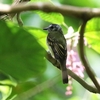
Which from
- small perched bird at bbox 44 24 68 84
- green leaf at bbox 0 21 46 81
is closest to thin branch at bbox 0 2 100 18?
green leaf at bbox 0 21 46 81

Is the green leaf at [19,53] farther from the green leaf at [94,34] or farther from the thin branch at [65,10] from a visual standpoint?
the green leaf at [94,34]

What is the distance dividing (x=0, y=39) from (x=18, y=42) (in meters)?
0.02

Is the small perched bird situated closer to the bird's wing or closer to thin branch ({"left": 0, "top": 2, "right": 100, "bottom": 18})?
the bird's wing

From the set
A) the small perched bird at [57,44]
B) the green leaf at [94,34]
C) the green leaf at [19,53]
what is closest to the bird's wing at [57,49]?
the small perched bird at [57,44]

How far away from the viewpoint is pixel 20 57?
327 millimetres

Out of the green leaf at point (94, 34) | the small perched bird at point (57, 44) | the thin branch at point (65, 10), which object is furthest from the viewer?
the small perched bird at point (57, 44)

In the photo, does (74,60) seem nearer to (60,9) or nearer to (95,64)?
(60,9)

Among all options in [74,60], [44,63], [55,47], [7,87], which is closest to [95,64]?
[55,47]

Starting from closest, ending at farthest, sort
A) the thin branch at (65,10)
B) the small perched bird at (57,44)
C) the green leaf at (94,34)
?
the thin branch at (65,10)
the green leaf at (94,34)
the small perched bird at (57,44)

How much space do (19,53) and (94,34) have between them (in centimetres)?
34

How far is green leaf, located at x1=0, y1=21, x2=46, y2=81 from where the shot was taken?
0.31 metres

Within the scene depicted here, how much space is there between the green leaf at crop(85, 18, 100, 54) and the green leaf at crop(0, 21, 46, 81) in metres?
0.30

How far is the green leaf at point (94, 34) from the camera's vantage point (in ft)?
2.04

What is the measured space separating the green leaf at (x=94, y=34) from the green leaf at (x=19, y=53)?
304mm
